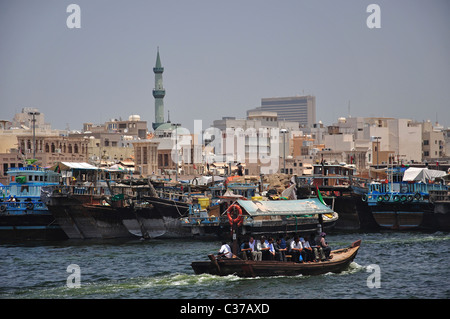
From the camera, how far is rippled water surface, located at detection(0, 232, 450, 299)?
36.1 meters

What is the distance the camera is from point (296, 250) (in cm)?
3969

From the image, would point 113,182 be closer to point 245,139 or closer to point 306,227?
point 306,227

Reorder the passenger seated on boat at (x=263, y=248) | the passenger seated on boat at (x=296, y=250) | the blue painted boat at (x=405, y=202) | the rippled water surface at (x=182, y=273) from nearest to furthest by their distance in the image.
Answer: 1. the rippled water surface at (x=182, y=273)
2. the passenger seated on boat at (x=263, y=248)
3. the passenger seated on boat at (x=296, y=250)
4. the blue painted boat at (x=405, y=202)

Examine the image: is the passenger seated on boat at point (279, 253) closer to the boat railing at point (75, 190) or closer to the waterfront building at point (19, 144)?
the boat railing at point (75, 190)

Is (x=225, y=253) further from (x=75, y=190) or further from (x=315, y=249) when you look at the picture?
(x=75, y=190)

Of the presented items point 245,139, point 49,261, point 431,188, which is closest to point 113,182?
point 49,261

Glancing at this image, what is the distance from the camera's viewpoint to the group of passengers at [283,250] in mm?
38844

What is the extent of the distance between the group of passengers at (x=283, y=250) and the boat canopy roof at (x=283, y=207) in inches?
168

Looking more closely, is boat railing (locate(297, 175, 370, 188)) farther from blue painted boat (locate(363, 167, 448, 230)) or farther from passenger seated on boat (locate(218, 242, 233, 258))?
passenger seated on boat (locate(218, 242, 233, 258))

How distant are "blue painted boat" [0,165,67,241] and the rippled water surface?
2.25 meters

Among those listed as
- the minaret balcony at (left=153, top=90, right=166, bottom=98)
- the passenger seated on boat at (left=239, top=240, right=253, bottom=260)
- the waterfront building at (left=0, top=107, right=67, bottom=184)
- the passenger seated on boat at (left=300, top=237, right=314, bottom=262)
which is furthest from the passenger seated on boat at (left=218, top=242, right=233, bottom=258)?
the minaret balcony at (left=153, top=90, right=166, bottom=98)

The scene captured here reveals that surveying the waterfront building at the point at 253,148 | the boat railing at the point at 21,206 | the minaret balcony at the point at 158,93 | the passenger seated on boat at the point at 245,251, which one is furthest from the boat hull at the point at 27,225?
the minaret balcony at the point at 158,93

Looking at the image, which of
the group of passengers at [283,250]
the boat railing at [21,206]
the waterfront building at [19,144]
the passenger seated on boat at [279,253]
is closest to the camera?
the group of passengers at [283,250]

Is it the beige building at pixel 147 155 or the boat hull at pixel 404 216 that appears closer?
the boat hull at pixel 404 216
